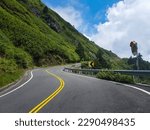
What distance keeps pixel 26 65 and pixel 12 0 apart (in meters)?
81.7

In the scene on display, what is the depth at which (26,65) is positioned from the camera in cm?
7781

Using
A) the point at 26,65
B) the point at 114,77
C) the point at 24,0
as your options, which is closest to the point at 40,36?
the point at 26,65

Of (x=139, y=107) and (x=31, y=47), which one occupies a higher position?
(x=31, y=47)

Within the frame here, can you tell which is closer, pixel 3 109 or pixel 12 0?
pixel 3 109

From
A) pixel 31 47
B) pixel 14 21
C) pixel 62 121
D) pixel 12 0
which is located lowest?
pixel 62 121

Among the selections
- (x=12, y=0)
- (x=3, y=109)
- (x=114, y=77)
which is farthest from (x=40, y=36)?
(x=3, y=109)

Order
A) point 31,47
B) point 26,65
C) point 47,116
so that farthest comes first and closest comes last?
point 31,47 < point 26,65 < point 47,116

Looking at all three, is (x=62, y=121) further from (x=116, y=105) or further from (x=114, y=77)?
(x=114, y=77)

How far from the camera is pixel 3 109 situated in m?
12.7

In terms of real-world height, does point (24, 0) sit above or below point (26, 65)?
above

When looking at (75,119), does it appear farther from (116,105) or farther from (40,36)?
(40,36)

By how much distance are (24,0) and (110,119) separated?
601ft

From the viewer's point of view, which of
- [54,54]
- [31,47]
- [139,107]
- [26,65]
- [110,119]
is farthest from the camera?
[54,54]

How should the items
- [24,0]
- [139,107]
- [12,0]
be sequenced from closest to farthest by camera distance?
A: [139,107] → [12,0] → [24,0]
